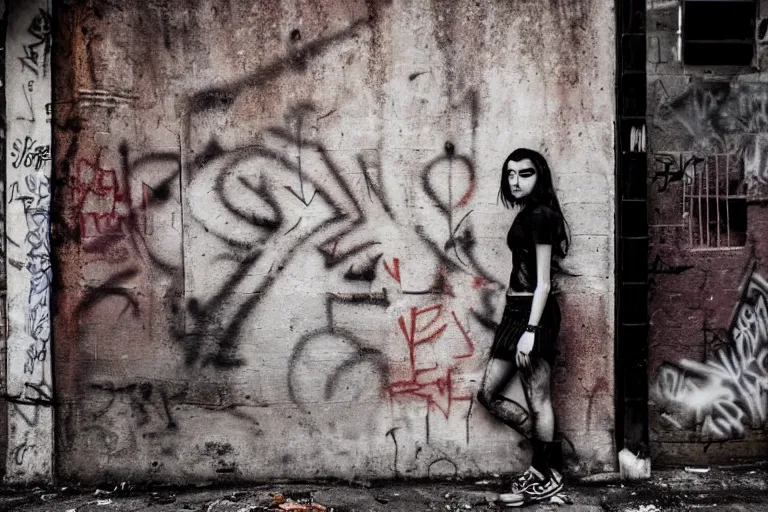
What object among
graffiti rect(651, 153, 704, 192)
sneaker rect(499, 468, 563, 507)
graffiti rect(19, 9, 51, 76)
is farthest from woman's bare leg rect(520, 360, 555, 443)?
graffiti rect(19, 9, 51, 76)

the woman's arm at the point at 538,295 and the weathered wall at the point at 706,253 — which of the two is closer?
the woman's arm at the point at 538,295

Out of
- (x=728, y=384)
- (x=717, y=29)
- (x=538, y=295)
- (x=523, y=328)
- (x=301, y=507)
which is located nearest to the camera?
(x=301, y=507)

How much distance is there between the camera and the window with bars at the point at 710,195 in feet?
16.9

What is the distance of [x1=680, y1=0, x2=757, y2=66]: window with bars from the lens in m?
5.09

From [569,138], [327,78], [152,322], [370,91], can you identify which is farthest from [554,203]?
[152,322]

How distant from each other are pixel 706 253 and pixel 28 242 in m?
4.83

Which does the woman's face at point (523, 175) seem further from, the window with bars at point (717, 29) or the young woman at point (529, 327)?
the window with bars at point (717, 29)

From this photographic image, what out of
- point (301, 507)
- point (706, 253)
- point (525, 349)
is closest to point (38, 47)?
point (301, 507)

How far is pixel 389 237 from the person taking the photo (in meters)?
4.92

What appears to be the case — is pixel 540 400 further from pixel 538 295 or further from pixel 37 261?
pixel 37 261

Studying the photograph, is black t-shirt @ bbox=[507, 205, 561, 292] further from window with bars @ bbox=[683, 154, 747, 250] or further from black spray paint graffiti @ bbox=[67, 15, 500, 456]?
window with bars @ bbox=[683, 154, 747, 250]

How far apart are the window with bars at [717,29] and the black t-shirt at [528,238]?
1645 mm

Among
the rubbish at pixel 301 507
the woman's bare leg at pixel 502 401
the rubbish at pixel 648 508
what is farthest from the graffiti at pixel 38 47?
the rubbish at pixel 648 508

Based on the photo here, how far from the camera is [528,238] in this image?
4.74 metres
